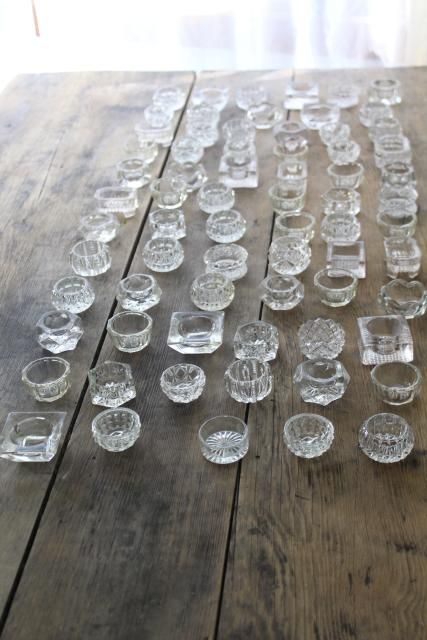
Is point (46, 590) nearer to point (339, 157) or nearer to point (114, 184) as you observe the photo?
point (114, 184)

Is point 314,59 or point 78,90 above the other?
point 78,90

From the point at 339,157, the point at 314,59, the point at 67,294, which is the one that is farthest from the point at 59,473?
the point at 314,59

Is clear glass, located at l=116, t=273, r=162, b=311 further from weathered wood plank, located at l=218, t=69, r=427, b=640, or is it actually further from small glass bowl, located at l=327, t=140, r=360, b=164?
small glass bowl, located at l=327, t=140, r=360, b=164

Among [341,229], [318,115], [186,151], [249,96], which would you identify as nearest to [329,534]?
[341,229]

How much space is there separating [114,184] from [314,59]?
1813mm

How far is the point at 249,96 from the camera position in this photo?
91.3 inches

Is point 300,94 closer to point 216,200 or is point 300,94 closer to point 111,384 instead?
point 216,200

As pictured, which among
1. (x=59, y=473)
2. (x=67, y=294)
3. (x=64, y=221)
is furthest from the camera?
(x=64, y=221)

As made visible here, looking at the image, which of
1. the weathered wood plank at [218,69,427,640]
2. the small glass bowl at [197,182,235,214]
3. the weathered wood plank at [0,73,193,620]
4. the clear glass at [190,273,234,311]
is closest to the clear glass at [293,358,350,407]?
the weathered wood plank at [218,69,427,640]

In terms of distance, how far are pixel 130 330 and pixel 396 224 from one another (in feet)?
2.04

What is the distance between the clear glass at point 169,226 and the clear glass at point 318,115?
1.88ft

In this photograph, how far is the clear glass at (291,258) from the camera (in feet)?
5.34

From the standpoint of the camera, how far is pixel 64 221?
1.85m

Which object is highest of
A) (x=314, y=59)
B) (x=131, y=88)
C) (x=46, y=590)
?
(x=46, y=590)
